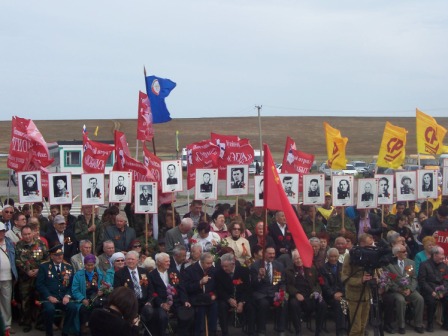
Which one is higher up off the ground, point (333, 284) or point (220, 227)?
point (220, 227)

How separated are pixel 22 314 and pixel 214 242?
316 centimetres

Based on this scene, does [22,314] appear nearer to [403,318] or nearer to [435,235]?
[403,318]

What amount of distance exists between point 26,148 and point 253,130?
81.6 m

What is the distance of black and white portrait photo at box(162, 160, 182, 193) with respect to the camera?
14.9 m

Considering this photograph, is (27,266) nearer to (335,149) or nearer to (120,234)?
(120,234)

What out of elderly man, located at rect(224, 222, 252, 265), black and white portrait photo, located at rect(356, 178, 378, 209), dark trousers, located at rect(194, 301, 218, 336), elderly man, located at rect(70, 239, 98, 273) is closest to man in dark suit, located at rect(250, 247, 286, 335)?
dark trousers, located at rect(194, 301, 218, 336)

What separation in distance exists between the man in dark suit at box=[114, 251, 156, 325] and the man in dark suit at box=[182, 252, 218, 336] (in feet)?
2.09

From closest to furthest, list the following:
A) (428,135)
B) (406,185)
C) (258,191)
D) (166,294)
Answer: (166,294) → (258,191) → (406,185) → (428,135)

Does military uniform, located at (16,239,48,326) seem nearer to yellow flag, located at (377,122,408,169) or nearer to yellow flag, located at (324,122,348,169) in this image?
yellow flag, located at (324,122,348,169)

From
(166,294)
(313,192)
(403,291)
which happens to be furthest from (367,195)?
(166,294)

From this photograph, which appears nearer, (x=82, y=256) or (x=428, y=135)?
(x=82, y=256)

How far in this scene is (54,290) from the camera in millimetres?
11188

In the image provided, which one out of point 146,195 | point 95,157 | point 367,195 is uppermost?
point 95,157

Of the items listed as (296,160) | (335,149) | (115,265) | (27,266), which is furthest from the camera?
(335,149)
